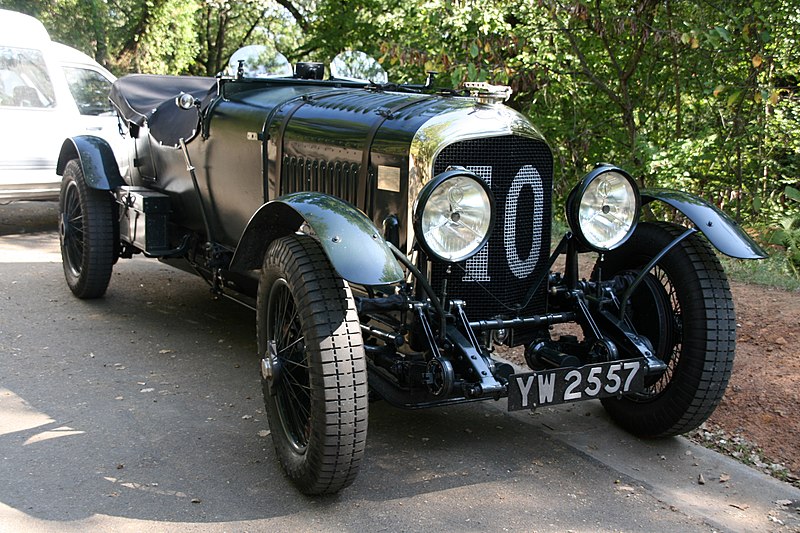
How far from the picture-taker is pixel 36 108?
31.2 feet

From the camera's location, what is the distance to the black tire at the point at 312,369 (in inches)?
131

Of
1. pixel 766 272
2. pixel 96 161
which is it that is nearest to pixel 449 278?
pixel 96 161

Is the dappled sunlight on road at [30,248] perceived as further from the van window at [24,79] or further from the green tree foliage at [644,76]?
the green tree foliage at [644,76]

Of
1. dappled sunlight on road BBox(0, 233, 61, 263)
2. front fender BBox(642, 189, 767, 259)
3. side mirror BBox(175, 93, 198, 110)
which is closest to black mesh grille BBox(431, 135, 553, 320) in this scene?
front fender BBox(642, 189, 767, 259)

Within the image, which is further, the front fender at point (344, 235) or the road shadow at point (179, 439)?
the road shadow at point (179, 439)

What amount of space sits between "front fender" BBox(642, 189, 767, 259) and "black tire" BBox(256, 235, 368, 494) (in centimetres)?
172

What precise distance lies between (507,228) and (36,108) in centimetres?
723

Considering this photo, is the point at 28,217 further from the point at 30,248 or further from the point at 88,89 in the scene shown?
the point at 30,248

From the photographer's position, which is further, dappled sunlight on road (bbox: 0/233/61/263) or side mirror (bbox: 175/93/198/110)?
dappled sunlight on road (bbox: 0/233/61/263)

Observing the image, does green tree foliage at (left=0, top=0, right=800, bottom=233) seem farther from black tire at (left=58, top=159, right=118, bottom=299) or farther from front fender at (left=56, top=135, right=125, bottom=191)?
black tire at (left=58, top=159, right=118, bottom=299)

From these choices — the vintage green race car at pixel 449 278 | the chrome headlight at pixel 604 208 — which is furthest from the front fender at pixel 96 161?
the chrome headlight at pixel 604 208

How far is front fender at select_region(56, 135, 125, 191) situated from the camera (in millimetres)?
6262

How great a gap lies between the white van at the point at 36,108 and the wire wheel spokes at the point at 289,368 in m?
5.91

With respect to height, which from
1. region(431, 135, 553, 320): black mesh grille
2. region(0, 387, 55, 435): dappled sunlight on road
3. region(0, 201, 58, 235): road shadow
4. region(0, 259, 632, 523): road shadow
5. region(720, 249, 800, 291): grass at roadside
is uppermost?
region(431, 135, 553, 320): black mesh grille
